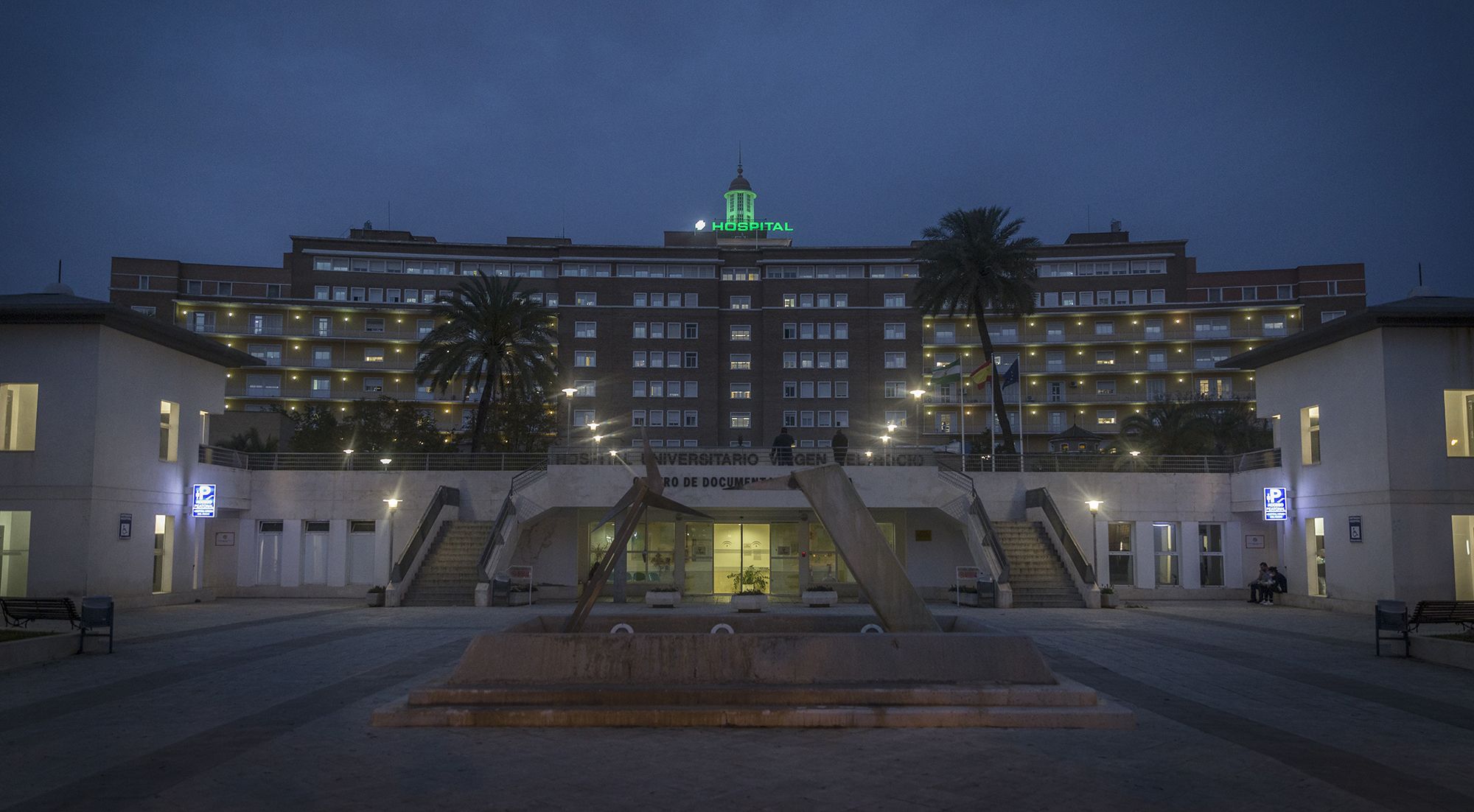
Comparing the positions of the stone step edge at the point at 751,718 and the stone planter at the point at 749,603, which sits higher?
the stone step edge at the point at 751,718

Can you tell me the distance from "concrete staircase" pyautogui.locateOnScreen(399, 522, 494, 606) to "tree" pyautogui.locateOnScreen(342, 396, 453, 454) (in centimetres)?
2202

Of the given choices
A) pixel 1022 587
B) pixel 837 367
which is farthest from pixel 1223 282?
pixel 1022 587

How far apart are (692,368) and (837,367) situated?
1092cm

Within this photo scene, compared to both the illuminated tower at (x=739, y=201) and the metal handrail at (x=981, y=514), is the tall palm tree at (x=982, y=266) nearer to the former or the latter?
the metal handrail at (x=981, y=514)

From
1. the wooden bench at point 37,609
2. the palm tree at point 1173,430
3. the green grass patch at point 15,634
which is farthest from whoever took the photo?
the palm tree at point 1173,430

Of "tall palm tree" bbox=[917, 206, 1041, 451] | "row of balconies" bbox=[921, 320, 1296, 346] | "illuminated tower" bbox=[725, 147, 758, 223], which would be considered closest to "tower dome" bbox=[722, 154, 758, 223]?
"illuminated tower" bbox=[725, 147, 758, 223]

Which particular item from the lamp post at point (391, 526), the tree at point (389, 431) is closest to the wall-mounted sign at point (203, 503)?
the lamp post at point (391, 526)

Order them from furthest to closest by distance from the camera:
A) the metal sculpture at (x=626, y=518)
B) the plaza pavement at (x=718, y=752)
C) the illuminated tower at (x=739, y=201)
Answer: the illuminated tower at (x=739, y=201) < the metal sculpture at (x=626, y=518) < the plaza pavement at (x=718, y=752)

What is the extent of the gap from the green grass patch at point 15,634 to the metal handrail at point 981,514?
2355 centimetres

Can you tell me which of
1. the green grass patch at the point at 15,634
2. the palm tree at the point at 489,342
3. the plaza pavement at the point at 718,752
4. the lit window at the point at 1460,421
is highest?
the palm tree at the point at 489,342

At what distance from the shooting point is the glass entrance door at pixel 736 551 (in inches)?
1502

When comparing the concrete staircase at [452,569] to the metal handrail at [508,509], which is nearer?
the concrete staircase at [452,569]

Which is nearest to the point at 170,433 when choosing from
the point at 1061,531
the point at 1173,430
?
the point at 1061,531

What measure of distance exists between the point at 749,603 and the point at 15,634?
16.9 m
